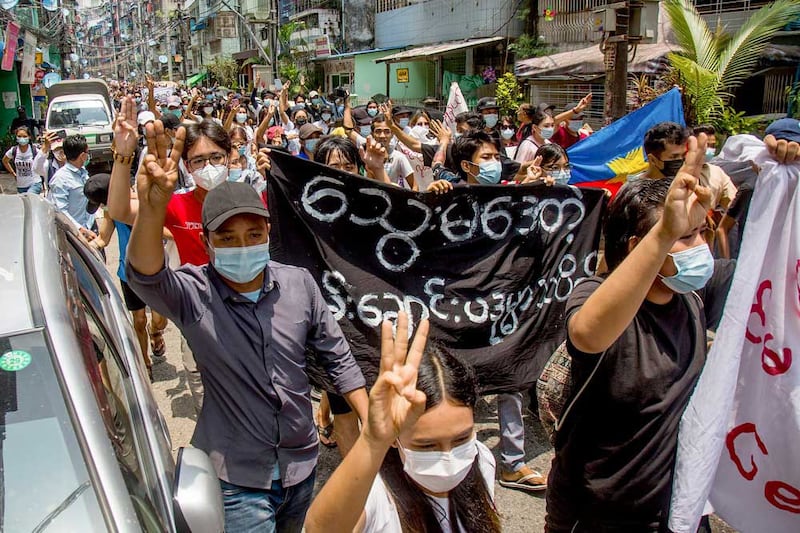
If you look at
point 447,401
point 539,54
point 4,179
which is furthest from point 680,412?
point 4,179

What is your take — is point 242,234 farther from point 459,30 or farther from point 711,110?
point 459,30

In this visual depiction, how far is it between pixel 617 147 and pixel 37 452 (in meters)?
5.64

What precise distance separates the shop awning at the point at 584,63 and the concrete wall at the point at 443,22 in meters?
3.70

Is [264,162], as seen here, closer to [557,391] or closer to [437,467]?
[557,391]

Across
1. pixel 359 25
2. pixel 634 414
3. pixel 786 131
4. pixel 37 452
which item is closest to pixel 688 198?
pixel 634 414

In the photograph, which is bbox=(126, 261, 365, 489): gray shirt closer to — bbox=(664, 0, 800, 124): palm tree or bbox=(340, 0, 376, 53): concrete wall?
bbox=(664, 0, 800, 124): palm tree

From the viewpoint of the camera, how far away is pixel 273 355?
2236 millimetres

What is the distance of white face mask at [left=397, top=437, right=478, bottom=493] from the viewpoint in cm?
171

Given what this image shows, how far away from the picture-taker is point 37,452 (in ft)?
4.38

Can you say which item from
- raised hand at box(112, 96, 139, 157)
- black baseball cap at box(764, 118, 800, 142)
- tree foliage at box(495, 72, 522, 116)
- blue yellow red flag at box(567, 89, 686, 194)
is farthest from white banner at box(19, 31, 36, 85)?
black baseball cap at box(764, 118, 800, 142)

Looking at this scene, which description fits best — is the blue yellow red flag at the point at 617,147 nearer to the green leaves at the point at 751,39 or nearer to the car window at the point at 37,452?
the green leaves at the point at 751,39

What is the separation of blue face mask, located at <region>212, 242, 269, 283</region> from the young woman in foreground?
0.73 meters

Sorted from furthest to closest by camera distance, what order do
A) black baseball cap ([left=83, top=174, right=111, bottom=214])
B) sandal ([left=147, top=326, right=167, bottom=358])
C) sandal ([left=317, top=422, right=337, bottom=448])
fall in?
1. sandal ([left=147, top=326, right=167, bottom=358])
2. black baseball cap ([left=83, top=174, right=111, bottom=214])
3. sandal ([left=317, top=422, right=337, bottom=448])

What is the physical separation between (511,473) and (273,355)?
195 centimetres
